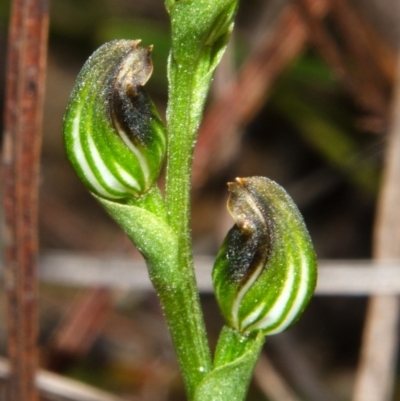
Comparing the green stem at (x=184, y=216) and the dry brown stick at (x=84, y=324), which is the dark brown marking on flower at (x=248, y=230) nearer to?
the green stem at (x=184, y=216)

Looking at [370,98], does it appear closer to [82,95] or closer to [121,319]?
[121,319]

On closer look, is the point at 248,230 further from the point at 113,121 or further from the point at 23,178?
the point at 23,178

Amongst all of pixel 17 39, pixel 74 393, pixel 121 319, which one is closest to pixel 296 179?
pixel 121 319

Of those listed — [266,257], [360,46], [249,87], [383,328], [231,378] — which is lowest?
[383,328]

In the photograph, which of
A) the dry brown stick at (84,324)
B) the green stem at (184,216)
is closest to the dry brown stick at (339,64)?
the dry brown stick at (84,324)

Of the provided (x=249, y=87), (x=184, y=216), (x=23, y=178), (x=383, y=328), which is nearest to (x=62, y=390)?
(x=23, y=178)

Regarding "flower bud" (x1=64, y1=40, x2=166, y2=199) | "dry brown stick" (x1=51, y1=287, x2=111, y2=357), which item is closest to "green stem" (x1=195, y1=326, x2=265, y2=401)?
"flower bud" (x1=64, y1=40, x2=166, y2=199)
